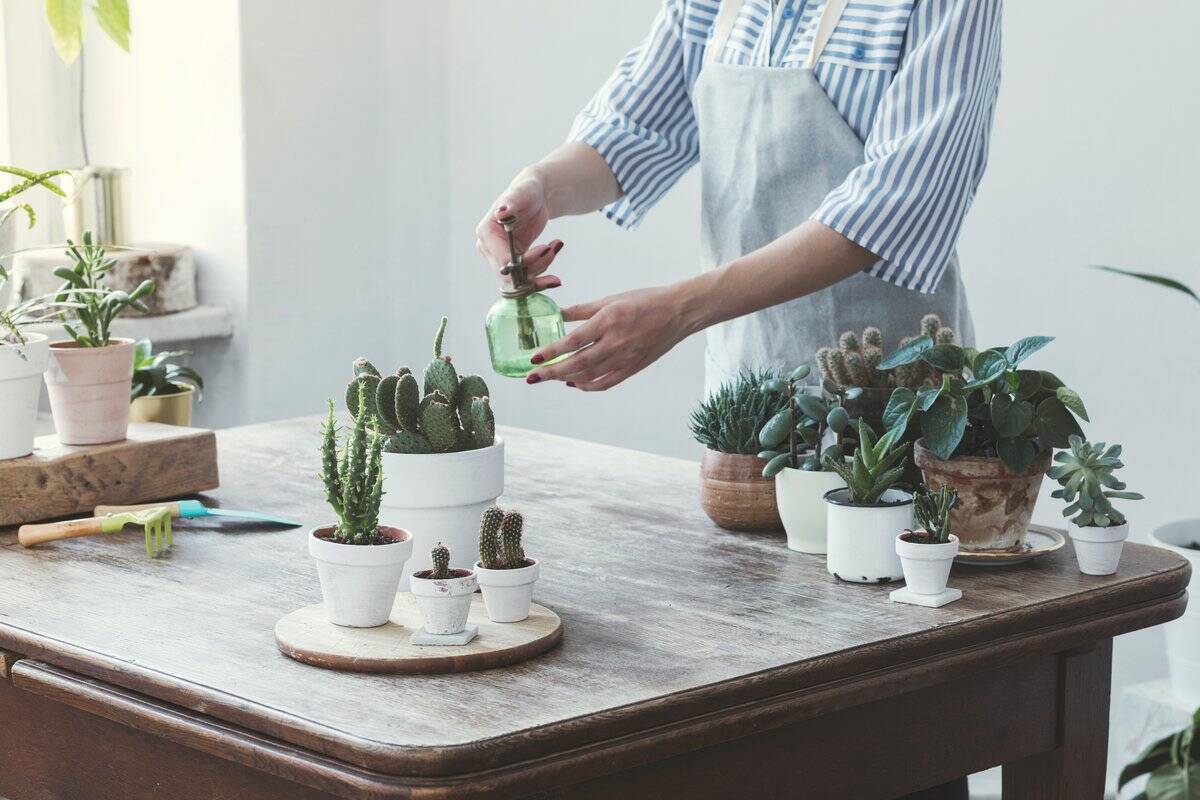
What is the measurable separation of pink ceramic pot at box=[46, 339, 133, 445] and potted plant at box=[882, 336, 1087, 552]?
3.12ft

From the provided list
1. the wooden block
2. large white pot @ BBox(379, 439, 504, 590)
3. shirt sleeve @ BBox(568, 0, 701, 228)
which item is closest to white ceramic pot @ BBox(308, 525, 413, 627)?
large white pot @ BBox(379, 439, 504, 590)

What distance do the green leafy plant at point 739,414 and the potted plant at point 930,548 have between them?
0.25 metres

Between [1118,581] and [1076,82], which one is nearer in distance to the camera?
[1118,581]

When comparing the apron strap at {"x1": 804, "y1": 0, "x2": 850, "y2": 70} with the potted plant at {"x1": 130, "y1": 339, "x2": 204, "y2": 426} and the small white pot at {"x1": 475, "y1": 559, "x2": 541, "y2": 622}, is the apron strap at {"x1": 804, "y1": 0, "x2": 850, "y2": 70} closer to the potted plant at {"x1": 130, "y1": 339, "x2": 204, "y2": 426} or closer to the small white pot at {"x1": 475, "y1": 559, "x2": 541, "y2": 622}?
the small white pot at {"x1": 475, "y1": 559, "x2": 541, "y2": 622}

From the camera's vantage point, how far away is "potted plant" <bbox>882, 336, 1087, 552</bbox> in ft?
4.97

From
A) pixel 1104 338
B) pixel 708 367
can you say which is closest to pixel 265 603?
pixel 708 367

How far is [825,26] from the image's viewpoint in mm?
1956

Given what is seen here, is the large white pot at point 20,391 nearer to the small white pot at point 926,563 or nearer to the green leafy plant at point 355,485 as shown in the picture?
the green leafy plant at point 355,485

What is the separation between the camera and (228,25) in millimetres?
3592

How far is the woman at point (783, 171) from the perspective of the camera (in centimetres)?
180

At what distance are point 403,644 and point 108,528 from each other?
23.9 inches

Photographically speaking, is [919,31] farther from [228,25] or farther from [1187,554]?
[228,25]

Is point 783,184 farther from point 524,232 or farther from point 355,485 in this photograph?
point 355,485

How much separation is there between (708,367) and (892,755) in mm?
1007
